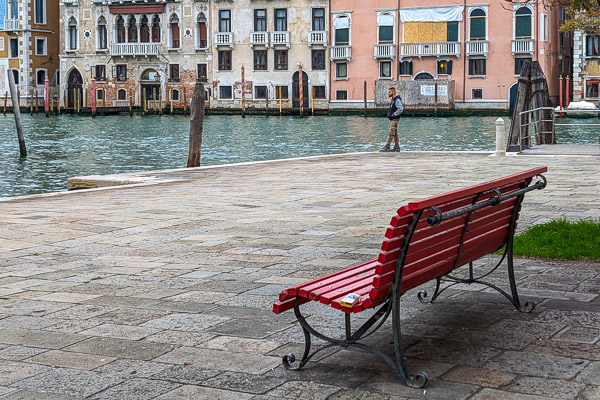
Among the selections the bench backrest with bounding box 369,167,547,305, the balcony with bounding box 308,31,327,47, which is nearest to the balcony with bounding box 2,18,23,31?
the balcony with bounding box 308,31,327,47

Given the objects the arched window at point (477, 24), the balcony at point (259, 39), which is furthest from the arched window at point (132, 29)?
the arched window at point (477, 24)

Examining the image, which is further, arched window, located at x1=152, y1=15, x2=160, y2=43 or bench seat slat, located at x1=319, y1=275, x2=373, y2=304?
arched window, located at x1=152, y1=15, x2=160, y2=43

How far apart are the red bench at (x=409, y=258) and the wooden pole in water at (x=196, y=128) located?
13.1m

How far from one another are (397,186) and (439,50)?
135 feet

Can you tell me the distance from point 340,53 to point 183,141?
867 inches

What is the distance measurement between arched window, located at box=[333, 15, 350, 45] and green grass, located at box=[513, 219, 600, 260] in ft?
159

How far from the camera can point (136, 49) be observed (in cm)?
5900

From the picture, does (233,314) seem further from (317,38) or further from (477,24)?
(317,38)

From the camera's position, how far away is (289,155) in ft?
89.3

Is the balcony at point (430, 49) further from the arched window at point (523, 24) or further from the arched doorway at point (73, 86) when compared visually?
the arched doorway at point (73, 86)

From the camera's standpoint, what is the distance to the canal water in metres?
23.9

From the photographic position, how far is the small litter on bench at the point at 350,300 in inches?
146

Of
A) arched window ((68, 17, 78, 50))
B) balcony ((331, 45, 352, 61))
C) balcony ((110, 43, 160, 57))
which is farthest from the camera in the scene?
arched window ((68, 17, 78, 50))

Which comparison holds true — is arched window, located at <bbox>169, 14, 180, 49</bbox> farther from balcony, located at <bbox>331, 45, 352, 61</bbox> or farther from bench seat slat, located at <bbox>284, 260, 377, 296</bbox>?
bench seat slat, located at <bbox>284, 260, 377, 296</bbox>
